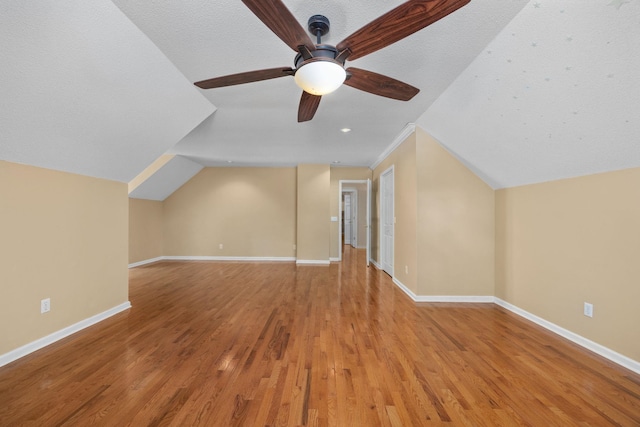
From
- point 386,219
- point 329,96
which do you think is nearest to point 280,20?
point 329,96

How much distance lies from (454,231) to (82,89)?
4166 millimetres

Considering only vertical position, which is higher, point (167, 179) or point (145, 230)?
point (167, 179)

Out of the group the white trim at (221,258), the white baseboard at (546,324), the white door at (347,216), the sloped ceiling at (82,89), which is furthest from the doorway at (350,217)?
the sloped ceiling at (82,89)

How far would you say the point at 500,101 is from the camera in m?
2.47

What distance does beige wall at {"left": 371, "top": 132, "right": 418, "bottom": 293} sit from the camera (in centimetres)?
392

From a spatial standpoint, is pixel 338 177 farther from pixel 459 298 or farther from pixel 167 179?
pixel 459 298

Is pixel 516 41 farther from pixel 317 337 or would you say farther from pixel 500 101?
pixel 317 337

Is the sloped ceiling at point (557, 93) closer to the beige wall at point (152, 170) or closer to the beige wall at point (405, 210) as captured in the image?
the beige wall at point (405, 210)

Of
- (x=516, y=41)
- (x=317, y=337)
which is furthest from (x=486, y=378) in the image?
(x=516, y=41)

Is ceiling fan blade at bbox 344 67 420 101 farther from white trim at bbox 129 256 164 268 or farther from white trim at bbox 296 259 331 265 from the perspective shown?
white trim at bbox 129 256 164 268

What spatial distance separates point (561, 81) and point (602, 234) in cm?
138

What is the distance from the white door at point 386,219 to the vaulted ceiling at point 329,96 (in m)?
2.23

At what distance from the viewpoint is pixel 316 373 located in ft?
6.77

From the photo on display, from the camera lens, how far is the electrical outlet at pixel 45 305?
2479 mm
